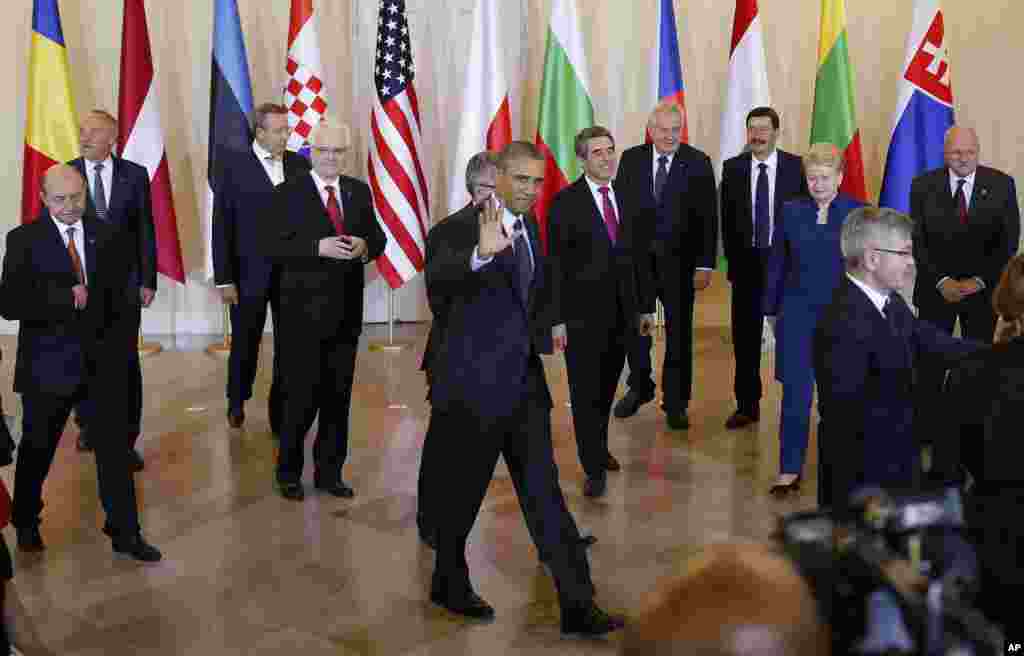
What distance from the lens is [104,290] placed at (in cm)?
529

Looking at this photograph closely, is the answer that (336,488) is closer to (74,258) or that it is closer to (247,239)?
(74,258)

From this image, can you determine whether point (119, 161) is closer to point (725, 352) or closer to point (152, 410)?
point (152, 410)

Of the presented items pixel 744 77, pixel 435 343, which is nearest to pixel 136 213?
pixel 435 343

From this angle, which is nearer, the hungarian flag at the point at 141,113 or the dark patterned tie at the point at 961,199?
the dark patterned tie at the point at 961,199

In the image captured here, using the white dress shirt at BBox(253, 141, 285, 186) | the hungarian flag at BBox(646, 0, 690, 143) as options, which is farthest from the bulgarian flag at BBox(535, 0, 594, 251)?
the white dress shirt at BBox(253, 141, 285, 186)

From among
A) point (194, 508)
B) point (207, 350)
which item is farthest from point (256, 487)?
point (207, 350)

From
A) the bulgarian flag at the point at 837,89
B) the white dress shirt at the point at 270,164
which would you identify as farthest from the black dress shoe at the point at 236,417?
the bulgarian flag at the point at 837,89

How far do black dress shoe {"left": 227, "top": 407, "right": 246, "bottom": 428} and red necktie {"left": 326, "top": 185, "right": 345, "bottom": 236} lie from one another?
5.81ft

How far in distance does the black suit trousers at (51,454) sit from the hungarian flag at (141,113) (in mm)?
4116

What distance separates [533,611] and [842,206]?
2379mm

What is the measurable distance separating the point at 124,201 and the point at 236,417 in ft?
4.48

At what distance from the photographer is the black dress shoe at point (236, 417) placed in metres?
7.40

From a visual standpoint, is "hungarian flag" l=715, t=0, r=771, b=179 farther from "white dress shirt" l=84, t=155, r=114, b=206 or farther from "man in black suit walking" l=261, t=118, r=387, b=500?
"white dress shirt" l=84, t=155, r=114, b=206

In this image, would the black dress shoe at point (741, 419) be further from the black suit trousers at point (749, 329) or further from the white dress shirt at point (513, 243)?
the white dress shirt at point (513, 243)
